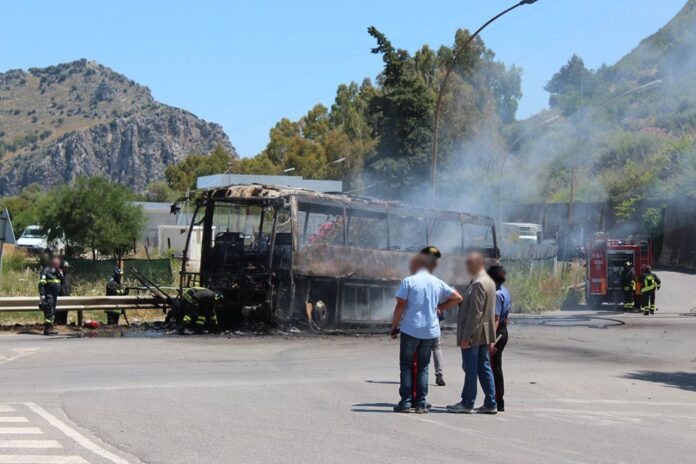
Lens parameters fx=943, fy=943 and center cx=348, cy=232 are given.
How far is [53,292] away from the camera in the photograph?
19.9m

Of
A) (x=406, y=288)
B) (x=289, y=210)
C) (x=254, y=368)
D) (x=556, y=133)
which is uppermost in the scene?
(x=556, y=133)

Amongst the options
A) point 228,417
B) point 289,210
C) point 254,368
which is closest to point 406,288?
point 228,417

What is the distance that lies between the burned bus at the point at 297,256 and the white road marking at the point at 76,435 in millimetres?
10886

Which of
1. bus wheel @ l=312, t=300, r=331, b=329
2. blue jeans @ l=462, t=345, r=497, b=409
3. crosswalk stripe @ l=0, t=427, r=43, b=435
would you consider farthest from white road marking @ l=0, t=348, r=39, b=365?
blue jeans @ l=462, t=345, r=497, b=409

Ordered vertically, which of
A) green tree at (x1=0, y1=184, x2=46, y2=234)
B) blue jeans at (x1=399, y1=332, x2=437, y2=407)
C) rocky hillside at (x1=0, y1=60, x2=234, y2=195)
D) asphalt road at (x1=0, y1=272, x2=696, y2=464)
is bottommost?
asphalt road at (x1=0, y1=272, x2=696, y2=464)

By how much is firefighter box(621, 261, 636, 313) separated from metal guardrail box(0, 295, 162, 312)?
724 inches

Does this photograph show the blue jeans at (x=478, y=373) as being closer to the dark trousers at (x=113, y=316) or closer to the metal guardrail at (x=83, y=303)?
the metal guardrail at (x=83, y=303)

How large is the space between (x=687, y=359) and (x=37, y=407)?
1367 cm

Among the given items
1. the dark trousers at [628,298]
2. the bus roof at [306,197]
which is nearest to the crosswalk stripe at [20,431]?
the bus roof at [306,197]

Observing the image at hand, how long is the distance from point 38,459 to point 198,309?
542 inches

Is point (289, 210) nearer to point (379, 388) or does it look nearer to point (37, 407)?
point (379, 388)

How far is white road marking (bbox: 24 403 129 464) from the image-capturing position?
7469 mm

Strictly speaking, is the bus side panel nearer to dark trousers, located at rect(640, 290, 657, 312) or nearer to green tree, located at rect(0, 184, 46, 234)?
dark trousers, located at rect(640, 290, 657, 312)

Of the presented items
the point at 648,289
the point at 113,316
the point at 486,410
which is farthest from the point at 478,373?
the point at 648,289
